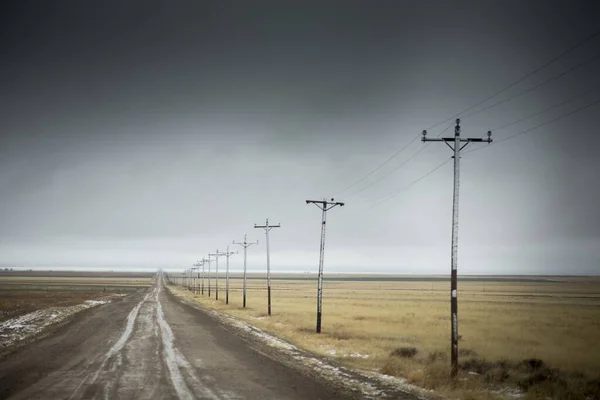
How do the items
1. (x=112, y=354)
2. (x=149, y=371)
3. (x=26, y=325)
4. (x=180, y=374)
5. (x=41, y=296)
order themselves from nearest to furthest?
(x=180, y=374), (x=149, y=371), (x=112, y=354), (x=26, y=325), (x=41, y=296)

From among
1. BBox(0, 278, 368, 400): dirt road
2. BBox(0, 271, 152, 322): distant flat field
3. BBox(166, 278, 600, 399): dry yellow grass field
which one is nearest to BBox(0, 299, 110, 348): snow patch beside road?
BBox(0, 271, 152, 322): distant flat field

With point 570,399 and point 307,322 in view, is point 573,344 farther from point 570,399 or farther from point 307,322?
point 307,322

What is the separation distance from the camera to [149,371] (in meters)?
14.3

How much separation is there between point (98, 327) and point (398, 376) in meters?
21.3

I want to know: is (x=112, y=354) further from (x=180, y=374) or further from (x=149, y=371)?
(x=180, y=374)

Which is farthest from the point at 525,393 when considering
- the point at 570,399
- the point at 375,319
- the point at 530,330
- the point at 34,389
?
the point at 375,319

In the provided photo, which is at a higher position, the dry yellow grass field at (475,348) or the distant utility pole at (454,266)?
the distant utility pole at (454,266)

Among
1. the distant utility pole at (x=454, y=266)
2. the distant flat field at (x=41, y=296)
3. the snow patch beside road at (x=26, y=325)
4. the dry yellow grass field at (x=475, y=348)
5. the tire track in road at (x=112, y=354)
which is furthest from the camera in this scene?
the distant flat field at (x=41, y=296)

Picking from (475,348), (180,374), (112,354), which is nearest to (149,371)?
(180,374)

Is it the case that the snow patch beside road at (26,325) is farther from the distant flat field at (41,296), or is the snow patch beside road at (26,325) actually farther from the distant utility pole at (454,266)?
the distant utility pole at (454,266)

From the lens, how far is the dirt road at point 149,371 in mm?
11695

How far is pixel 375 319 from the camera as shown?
37.6 metres

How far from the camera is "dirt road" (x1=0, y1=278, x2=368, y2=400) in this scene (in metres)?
11.7

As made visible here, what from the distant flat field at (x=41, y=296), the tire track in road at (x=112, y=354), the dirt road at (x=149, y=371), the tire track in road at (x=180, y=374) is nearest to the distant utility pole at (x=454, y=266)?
the dirt road at (x=149, y=371)
